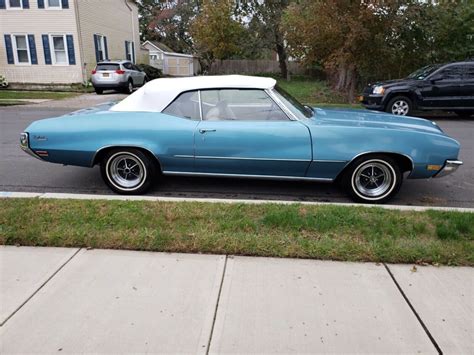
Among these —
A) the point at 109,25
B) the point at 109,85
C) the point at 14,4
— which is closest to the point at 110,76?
the point at 109,85

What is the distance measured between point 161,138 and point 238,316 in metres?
2.59

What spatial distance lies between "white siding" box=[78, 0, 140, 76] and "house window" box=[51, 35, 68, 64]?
1.03 meters

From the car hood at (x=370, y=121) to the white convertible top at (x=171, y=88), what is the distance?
31.2 inches

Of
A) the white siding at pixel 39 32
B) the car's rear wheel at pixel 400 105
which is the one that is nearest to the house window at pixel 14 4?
the white siding at pixel 39 32

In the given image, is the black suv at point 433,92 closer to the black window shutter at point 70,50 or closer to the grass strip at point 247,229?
the grass strip at point 247,229

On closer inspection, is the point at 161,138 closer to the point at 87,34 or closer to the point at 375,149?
the point at 375,149

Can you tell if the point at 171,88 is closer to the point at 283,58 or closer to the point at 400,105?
the point at 400,105

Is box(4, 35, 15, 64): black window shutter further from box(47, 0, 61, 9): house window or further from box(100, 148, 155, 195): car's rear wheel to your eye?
box(100, 148, 155, 195): car's rear wheel

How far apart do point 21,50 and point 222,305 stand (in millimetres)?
23446

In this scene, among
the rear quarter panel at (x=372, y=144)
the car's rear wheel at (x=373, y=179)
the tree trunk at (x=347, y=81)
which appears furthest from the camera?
the tree trunk at (x=347, y=81)

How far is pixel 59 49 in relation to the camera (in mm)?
21516

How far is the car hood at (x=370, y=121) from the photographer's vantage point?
4.66 metres

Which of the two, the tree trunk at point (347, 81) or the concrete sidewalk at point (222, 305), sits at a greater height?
the tree trunk at point (347, 81)

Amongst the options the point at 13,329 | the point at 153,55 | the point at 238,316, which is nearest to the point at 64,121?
the point at 13,329
